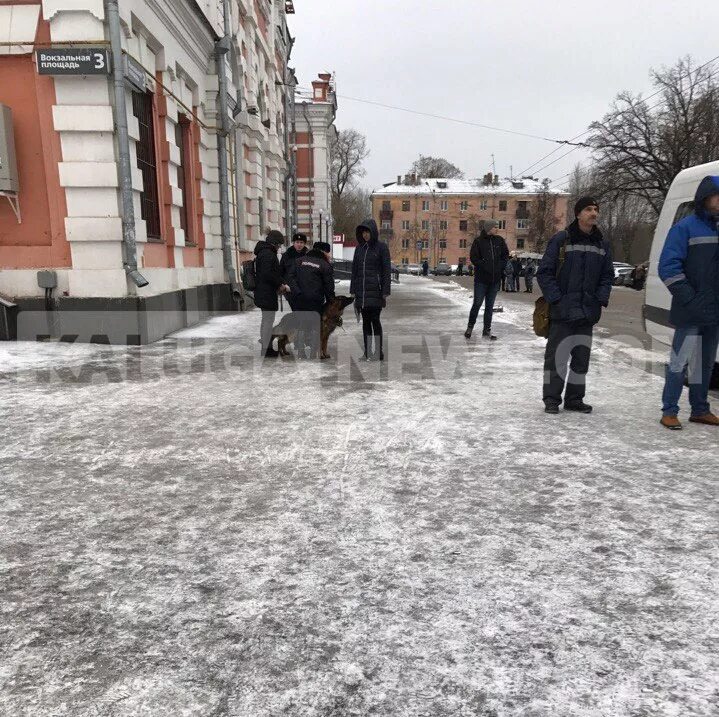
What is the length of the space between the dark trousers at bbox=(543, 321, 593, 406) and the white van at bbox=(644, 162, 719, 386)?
1699 mm

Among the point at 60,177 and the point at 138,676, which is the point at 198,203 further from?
the point at 138,676

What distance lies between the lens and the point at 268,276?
792cm

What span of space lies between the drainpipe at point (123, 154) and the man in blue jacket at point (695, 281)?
22.6 feet

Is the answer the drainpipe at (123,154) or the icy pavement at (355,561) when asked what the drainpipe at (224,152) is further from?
the icy pavement at (355,561)

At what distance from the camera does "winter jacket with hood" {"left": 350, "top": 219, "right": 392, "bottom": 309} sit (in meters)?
7.29

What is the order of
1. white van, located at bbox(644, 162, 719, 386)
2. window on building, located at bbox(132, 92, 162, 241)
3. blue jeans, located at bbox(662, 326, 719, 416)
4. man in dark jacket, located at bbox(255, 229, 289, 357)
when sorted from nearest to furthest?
1. blue jeans, located at bbox(662, 326, 719, 416)
2. white van, located at bbox(644, 162, 719, 386)
3. man in dark jacket, located at bbox(255, 229, 289, 357)
4. window on building, located at bbox(132, 92, 162, 241)

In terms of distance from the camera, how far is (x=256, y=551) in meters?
2.72

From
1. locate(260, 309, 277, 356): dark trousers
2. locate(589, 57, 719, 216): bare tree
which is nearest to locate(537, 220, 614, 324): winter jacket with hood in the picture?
locate(260, 309, 277, 356): dark trousers

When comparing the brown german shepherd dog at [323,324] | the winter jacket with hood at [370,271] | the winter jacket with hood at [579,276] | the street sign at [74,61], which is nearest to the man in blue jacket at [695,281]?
the winter jacket with hood at [579,276]

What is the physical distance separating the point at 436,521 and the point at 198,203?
12.0 metres

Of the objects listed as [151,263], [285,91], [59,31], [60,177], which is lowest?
[151,263]

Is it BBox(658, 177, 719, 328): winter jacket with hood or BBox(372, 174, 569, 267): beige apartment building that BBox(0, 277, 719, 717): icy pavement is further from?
BBox(372, 174, 569, 267): beige apartment building

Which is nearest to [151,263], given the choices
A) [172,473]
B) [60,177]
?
[60,177]

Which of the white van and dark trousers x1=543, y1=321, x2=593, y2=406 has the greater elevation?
the white van
